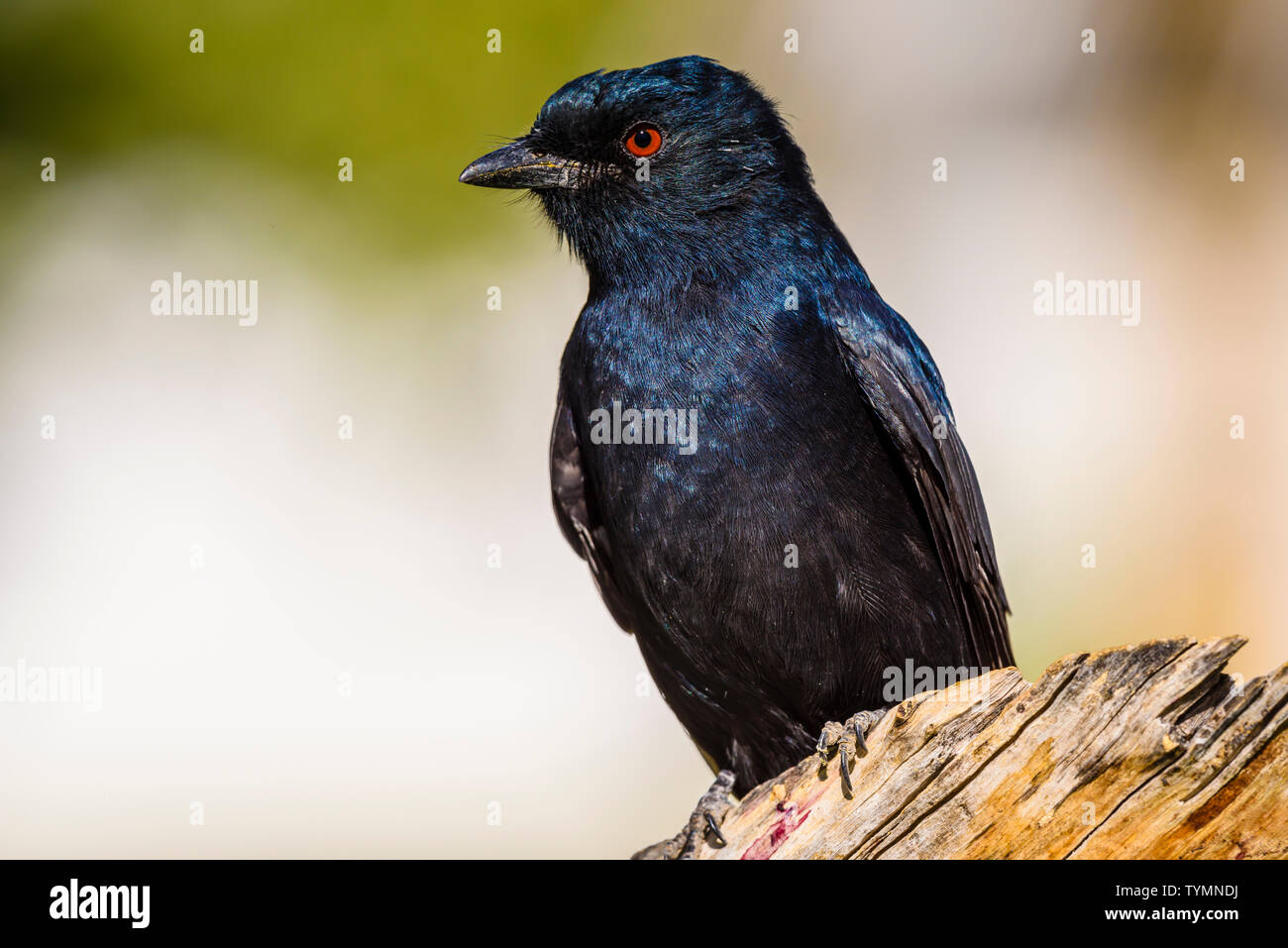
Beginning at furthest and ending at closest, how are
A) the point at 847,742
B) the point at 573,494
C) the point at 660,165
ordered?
the point at 573,494 < the point at 660,165 < the point at 847,742

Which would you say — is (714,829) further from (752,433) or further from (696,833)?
(752,433)

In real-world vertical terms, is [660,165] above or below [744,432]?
above

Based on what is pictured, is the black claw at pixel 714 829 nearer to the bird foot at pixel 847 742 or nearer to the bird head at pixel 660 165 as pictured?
the bird foot at pixel 847 742

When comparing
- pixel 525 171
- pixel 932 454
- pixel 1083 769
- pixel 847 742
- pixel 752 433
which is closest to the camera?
pixel 1083 769

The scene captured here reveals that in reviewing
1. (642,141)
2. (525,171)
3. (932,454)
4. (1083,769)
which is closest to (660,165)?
(642,141)

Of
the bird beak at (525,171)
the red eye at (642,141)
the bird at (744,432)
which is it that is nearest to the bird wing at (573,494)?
the bird at (744,432)

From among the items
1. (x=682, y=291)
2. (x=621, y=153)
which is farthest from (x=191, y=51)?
(x=682, y=291)

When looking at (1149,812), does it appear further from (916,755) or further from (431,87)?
(431,87)
